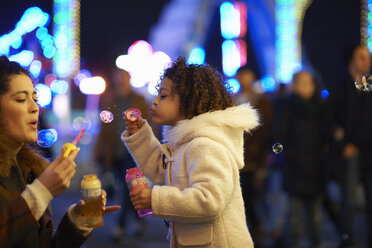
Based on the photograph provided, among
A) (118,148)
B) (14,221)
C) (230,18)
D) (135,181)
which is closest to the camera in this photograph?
(14,221)

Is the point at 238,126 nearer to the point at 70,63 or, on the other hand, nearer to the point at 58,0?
the point at 58,0

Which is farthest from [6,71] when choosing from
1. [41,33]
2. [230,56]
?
[230,56]

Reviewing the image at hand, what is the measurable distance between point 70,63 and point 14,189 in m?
9.41

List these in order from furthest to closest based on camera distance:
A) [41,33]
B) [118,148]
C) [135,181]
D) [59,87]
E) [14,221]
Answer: [59,87], [41,33], [118,148], [135,181], [14,221]

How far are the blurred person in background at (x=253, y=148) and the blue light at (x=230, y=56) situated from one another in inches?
717

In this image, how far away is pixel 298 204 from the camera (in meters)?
4.02

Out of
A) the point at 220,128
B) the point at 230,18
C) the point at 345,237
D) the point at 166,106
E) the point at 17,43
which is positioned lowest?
the point at 345,237

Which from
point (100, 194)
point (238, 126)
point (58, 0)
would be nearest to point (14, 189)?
point (100, 194)

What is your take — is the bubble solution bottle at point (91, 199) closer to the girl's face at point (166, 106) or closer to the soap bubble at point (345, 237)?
the girl's face at point (166, 106)

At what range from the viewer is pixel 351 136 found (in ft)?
11.9

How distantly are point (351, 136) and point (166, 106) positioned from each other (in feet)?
7.63

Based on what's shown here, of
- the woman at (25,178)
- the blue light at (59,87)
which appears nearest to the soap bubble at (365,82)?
the woman at (25,178)

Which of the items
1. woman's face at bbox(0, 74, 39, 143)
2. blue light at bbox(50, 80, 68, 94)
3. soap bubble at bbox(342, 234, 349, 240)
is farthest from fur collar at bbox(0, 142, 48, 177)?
blue light at bbox(50, 80, 68, 94)

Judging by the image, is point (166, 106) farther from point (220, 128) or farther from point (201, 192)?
point (201, 192)
